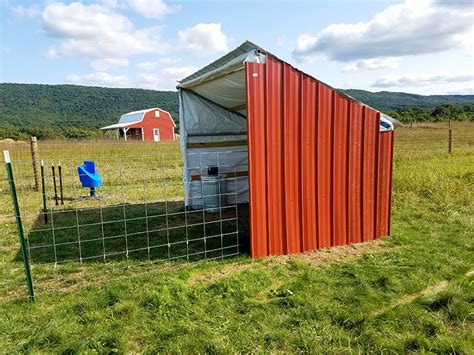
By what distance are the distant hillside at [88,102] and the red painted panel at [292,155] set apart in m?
66.7

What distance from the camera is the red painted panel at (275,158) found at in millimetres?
4477

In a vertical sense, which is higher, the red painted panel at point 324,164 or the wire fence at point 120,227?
the red painted panel at point 324,164

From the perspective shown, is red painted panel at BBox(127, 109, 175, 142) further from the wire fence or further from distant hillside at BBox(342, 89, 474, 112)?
distant hillside at BBox(342, 89, 474, 112)

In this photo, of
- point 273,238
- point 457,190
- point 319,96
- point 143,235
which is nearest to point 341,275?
point 273,238

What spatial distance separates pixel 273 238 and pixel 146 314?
6.76 feet

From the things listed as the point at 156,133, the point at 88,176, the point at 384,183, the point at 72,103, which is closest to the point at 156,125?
the point at 156,133

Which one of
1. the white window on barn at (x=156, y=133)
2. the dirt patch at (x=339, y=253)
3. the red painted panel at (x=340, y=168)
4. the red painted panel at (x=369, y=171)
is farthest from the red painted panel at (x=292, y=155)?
the white window on barn at (x=156, y=133)

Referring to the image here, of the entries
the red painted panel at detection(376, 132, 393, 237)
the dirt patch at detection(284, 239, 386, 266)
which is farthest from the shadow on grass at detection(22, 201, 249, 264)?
the red painted panel at detection(376, 132, 393, 237)

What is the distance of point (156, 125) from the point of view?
45562 millimetres

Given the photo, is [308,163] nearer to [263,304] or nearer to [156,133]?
[263,304]

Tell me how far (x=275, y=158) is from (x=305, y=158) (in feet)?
1.63

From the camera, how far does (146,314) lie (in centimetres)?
323

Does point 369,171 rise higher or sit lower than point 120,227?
higher

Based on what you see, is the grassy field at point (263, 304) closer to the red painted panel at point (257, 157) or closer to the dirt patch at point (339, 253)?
the dirt patch at point (339, 253)
